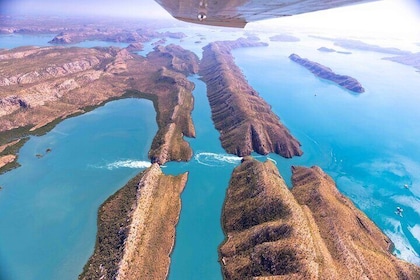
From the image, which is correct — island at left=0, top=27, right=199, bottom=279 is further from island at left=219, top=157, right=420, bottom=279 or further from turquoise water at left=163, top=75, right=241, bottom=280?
island at left=219, top=157, right=420, bottom=279

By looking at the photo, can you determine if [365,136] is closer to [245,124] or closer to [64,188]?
[245,124]

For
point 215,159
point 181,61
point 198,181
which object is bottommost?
point 198,181

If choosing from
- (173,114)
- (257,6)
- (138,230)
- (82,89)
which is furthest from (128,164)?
(82,89)

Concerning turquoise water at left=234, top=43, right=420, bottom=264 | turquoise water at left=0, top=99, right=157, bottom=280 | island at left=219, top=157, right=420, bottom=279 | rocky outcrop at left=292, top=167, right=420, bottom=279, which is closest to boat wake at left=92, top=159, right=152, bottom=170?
turquoise water at left=0, top=99, right=157, bottom=280

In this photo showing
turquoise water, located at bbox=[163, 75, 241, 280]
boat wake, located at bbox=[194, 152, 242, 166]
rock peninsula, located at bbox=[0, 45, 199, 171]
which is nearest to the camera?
turquoise water, located at bbox=[163, 75, 241, 280]

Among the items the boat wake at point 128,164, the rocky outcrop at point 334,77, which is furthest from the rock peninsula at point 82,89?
the rocky outcrop at point 334,77

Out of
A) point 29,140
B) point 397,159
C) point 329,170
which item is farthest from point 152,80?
point 397,159
